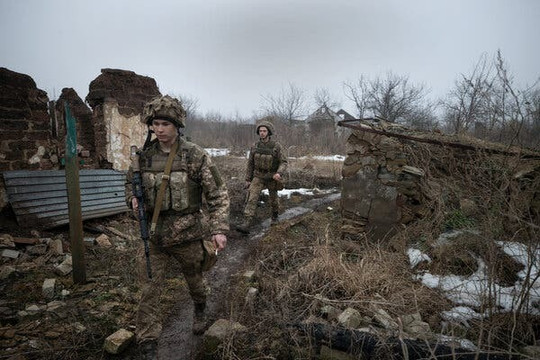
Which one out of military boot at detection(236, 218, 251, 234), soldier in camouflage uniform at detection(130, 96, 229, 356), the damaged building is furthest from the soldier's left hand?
military boot at detection(236, 218, 251, 234)

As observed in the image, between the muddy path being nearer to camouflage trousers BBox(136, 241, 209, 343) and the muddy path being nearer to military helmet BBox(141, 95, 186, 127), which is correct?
camouflage trousers BBox(136, 241, 209, 343)

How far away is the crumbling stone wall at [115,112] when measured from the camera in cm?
578

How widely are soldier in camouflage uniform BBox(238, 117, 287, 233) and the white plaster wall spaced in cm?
263

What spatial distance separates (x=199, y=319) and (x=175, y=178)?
1.41 metres

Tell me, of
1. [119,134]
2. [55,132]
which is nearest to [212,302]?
[55,132]

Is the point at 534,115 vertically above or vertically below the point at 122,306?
above

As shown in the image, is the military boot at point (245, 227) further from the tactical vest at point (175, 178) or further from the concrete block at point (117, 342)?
the concrete block at point (117, 342)

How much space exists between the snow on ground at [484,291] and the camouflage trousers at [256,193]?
2.94 m

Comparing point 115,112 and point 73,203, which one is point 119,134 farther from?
point 73,203

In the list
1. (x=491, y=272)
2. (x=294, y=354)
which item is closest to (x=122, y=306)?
(x=294, y=354)

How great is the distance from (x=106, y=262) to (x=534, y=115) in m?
5.03

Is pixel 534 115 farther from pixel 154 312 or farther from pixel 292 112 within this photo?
pixel 292 112

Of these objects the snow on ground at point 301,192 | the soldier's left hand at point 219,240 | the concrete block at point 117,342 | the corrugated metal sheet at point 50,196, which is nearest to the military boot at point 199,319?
the concrete block at point 117,342

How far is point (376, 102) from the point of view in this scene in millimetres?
23422
